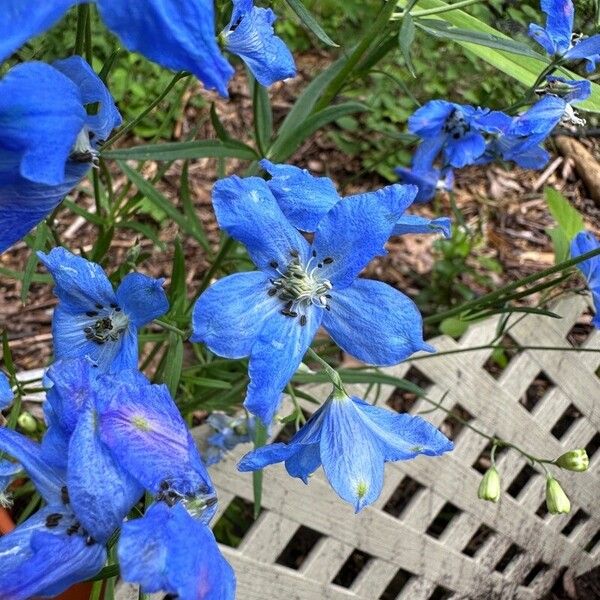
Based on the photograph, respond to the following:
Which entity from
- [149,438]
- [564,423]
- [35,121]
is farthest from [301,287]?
[564,423]

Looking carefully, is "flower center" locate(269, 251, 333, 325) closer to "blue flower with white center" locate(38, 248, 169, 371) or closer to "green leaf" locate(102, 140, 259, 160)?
"blue flower with white center" locate(38, 248, 169, 371)

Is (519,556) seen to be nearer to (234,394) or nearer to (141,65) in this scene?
(234,394)

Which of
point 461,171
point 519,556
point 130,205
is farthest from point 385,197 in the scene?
point 461,171

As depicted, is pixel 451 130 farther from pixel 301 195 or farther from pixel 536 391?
pixel 536 391

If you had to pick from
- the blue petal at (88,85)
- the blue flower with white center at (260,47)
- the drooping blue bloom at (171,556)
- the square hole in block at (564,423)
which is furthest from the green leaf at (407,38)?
the square hole in block at (564,423)

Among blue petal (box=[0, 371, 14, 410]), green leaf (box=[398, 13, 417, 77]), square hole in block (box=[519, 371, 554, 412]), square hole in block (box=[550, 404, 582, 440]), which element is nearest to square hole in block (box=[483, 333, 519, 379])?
square hole in block (box=[519, 371, 554, 412])

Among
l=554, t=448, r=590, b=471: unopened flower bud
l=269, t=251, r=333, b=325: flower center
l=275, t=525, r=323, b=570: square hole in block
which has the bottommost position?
l=275, t=525, r=323, b=570: square hole in block
